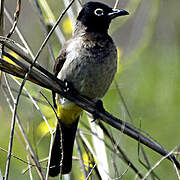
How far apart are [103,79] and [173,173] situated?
168 cm

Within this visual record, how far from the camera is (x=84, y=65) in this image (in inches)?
142

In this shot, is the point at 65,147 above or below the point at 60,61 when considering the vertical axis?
below

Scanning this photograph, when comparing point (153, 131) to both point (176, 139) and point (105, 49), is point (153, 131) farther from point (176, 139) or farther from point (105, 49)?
point (105, 49)

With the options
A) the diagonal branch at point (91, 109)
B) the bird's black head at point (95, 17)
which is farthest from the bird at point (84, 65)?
the diagonal branch at point (91, 109)

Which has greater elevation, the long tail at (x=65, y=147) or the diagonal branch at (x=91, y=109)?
the diagonal branch at (x=91, y=109)

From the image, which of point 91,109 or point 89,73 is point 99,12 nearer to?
point 89,73

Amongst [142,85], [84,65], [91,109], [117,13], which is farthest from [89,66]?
[142,85]

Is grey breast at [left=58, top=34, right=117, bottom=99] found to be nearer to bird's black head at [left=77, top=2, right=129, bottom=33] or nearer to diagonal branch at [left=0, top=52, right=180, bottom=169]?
bird's black head at [left=77, top=2, right=129, bottom=33]

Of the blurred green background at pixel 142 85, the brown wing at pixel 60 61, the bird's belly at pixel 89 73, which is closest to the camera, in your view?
the bird's belly at pixel 89 73

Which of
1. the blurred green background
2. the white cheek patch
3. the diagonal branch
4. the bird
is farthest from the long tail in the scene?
the diagonal branch

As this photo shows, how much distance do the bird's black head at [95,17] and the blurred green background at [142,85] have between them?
0.23m

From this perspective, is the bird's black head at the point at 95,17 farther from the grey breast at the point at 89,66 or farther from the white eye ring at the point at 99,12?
the grey breast at the point at 89,66

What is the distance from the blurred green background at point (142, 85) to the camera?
15.0 feet

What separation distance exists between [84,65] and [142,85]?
7.03ft
